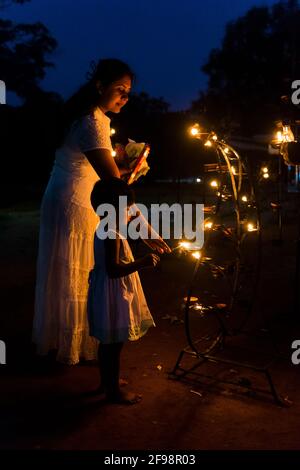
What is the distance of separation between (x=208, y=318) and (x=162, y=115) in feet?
87.4

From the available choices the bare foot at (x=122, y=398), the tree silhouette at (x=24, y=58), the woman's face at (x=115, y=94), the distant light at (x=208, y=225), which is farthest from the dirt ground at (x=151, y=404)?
the tree silhouette at (x=24, y=58)

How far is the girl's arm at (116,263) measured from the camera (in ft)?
10.9

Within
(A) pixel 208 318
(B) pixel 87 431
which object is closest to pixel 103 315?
(B) pixel 87 431

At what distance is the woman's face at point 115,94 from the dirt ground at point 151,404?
2085 millimetres

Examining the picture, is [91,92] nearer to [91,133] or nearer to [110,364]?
[91,133]

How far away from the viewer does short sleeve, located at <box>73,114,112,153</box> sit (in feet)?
11.5

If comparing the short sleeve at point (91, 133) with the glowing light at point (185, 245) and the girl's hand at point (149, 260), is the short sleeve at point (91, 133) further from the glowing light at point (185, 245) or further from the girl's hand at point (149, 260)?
the glowing light at point (185, 245)

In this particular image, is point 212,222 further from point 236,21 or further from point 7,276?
point 236,21

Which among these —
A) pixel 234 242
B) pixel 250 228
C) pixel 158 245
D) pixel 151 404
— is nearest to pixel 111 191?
pixel 158 245

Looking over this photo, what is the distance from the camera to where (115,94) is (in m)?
3.65

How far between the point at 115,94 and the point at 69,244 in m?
1.17

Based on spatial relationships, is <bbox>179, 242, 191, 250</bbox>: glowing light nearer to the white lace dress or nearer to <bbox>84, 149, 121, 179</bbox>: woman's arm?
the white lace dress

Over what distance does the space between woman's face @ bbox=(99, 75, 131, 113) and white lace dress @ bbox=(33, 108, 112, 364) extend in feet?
1.45
